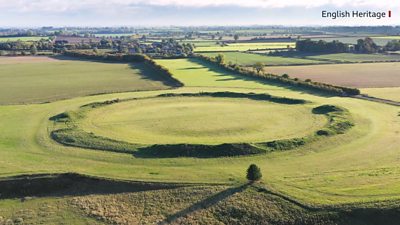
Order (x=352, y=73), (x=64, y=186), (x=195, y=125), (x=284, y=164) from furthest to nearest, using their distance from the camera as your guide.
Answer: (x=352, y=73) → (x=195, y=125) → (x=284, y=164) → (x=64, y=186)

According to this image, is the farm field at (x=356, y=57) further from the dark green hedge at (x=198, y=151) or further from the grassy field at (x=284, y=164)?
the dark green hedge at (x=198, y=151)

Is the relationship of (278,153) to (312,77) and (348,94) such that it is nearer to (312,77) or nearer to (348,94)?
(348,94)

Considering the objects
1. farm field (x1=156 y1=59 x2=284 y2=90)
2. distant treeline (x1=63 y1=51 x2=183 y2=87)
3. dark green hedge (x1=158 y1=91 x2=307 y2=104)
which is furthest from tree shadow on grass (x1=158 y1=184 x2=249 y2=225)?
distant treeline (x1=63 y1=51 x2=183 y2=87)

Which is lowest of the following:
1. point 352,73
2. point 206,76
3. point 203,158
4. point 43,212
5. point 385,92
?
point 43,212

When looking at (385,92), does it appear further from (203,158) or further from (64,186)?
(64,186)

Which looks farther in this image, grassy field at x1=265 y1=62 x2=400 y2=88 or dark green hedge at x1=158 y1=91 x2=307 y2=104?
grassy field at x1=265 y1=62 x2=400 y2=88

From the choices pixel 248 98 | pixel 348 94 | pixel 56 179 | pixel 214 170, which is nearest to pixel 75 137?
pixel 56 179

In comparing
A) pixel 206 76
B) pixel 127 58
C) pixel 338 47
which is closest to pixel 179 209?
pixel 206 76

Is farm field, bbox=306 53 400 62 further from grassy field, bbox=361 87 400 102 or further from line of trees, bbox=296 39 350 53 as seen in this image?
grassy field, bbox=361 87 400 102
